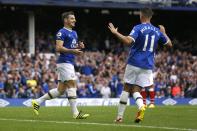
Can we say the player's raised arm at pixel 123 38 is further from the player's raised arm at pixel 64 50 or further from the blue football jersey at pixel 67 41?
the blue football jersey at pixel 67 41

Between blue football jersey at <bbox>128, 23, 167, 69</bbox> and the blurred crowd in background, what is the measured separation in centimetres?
1535

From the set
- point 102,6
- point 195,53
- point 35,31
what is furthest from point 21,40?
point 195,53

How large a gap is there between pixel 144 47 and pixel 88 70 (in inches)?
746

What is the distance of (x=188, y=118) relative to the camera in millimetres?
15633

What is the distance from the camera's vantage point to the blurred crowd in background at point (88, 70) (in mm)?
29467

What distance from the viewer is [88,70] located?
3294cm

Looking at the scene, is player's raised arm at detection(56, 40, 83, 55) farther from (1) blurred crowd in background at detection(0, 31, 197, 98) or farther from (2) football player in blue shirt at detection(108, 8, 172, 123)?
(1) blurred crowd in background at detection(0, 31, 197, 98)

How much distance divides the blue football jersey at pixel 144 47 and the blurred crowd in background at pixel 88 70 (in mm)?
15353

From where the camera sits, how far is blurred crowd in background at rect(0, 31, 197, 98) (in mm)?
29467

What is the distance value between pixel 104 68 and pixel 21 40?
227 inches

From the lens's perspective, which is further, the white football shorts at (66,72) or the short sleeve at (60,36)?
the white football shorts at (66,72)

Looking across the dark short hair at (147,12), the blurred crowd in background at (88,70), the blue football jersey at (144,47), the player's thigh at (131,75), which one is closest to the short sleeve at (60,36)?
the blue football jersey at (144,47)

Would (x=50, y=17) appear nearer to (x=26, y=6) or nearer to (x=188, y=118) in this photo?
(x=26, y=6)

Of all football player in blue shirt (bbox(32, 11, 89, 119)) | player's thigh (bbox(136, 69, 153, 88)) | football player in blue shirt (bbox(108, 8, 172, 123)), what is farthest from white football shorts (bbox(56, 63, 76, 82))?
player's thigh (bbox(136, 69, 153, 88))
